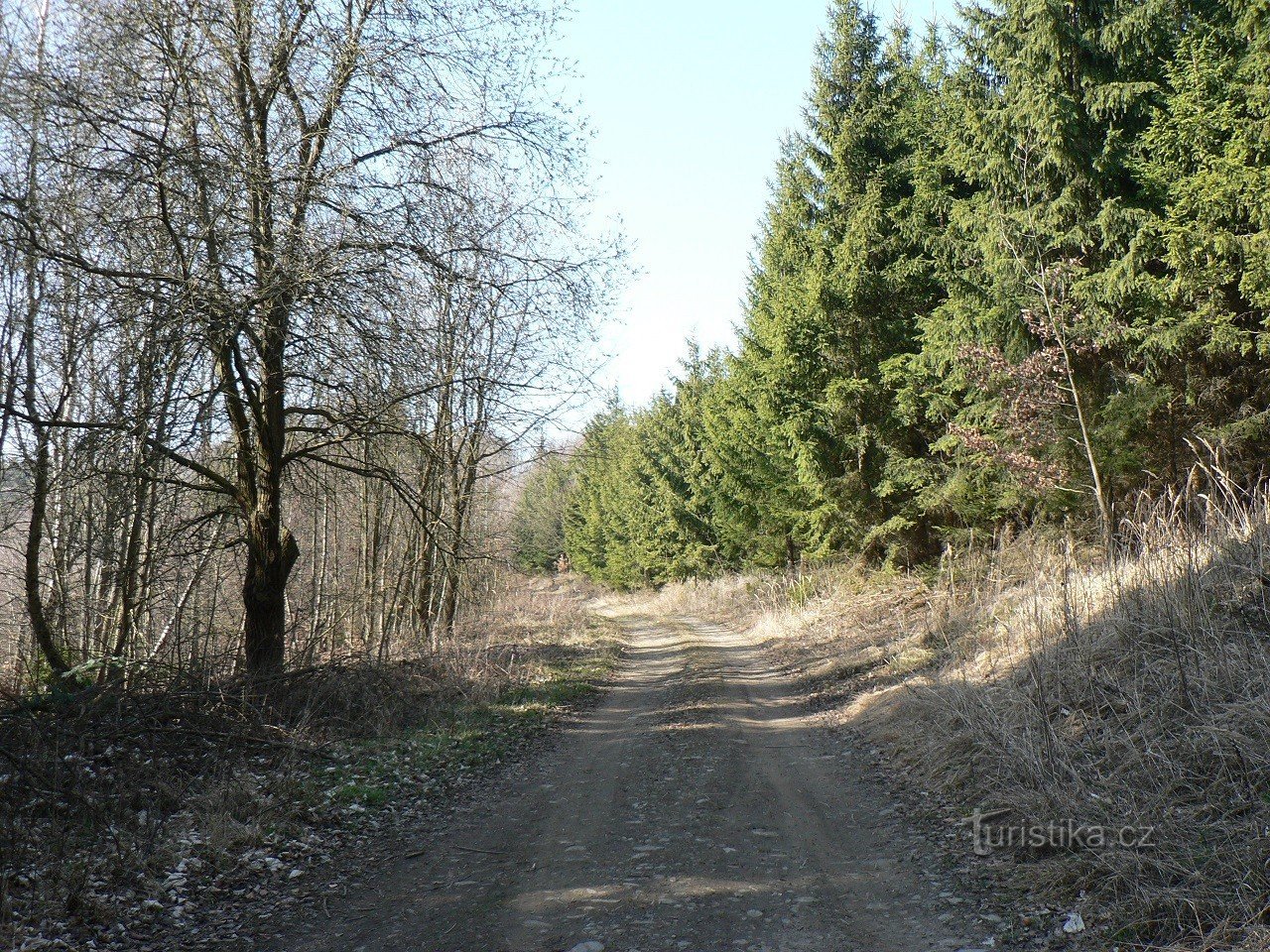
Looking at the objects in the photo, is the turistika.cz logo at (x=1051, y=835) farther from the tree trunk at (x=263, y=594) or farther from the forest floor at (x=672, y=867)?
the tree trunk at (x=263, y=594)

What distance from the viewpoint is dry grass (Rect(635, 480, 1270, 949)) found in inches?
149

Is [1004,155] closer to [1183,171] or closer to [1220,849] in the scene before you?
[1183,171]

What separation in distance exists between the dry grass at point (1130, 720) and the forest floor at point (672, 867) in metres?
0.48

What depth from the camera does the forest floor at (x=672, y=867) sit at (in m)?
4.10

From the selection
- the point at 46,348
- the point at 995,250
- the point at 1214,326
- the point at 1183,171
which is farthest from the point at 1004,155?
the point at 46,348

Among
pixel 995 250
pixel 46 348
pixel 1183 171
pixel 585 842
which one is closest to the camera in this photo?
pixel 585 842

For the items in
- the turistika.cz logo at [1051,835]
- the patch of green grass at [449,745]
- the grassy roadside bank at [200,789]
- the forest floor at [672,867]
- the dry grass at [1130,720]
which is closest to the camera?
the dry grass at [1130,720]

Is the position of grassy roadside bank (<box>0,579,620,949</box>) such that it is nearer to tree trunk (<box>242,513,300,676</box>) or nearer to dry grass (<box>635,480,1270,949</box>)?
tree trunk (<box>242,513,300,676</box>)

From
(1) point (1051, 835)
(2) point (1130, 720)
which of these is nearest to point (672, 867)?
(1) point (1051, 835)

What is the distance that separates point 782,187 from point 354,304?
13.7 m

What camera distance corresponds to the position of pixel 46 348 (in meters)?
9.18

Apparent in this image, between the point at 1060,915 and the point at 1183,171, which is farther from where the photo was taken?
the point at 1183,171

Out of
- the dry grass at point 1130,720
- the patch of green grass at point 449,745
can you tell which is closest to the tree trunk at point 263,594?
the patch of green grass at point 449,745

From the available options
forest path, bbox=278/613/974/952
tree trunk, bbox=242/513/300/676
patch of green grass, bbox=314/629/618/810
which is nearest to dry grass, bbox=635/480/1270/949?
forest path, bbox=278/613/974/952
